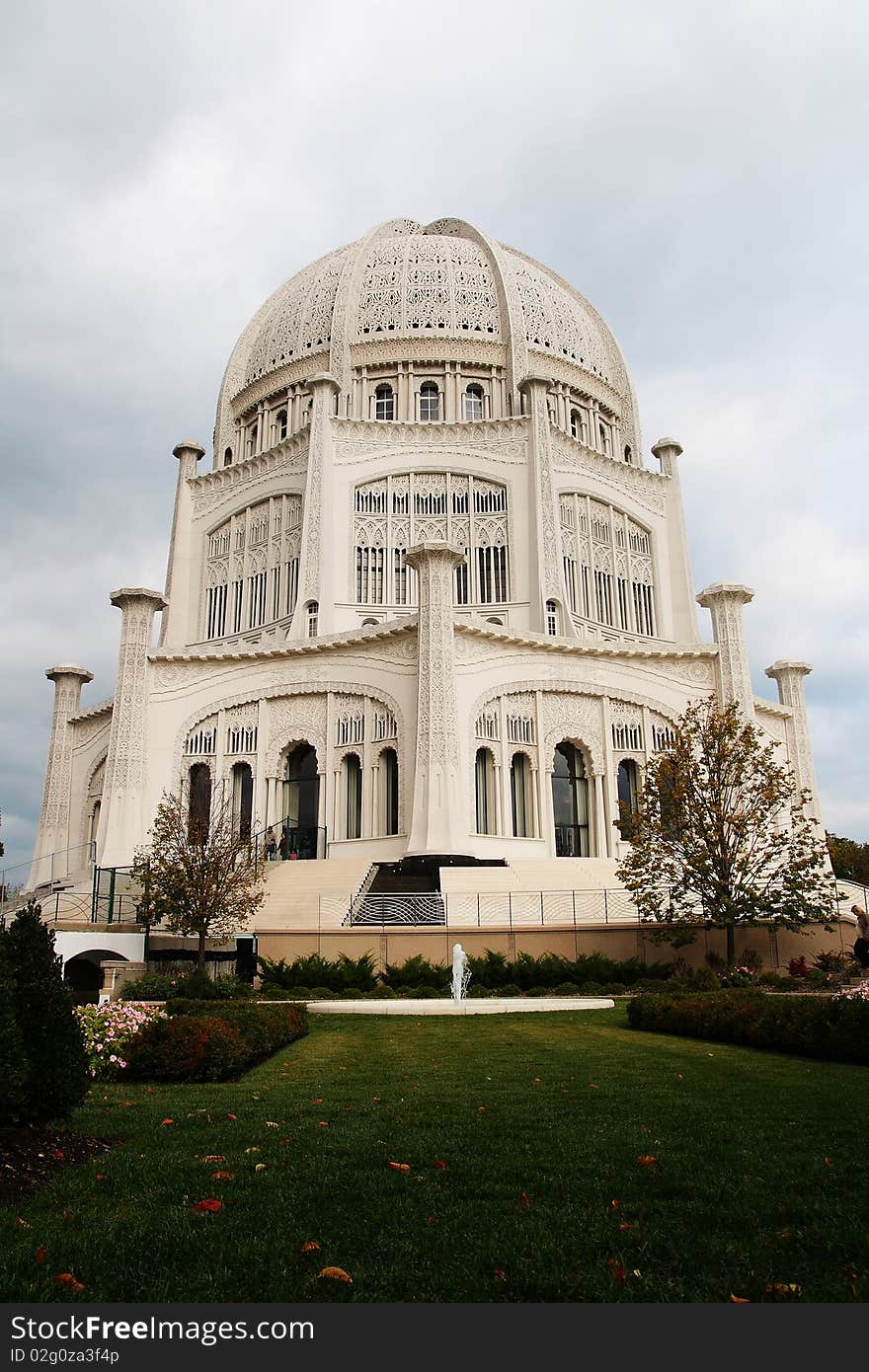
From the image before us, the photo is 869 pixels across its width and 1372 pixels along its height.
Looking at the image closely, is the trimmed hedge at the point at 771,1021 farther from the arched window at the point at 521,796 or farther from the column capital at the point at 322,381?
the column capital at the point at 322,381

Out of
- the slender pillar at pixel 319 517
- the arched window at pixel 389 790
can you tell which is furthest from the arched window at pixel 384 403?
the arched window at pixel 389 790

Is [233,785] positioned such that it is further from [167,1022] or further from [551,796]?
[167,1022]

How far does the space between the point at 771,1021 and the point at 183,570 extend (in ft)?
140

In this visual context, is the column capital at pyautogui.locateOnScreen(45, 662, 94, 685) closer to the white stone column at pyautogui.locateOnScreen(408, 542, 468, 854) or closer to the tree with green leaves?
the white stone column at pyautogui.locateOnScreen(408, 542, 468, 854)

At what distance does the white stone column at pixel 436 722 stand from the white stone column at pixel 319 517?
28.2 feet

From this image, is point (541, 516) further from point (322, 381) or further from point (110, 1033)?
point (110, 1033)

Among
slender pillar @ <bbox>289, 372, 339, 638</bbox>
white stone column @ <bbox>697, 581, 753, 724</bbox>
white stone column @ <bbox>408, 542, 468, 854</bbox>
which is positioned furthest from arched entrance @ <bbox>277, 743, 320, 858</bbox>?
white stone column @ <bbox>697, 581, 753, 724</bbox>

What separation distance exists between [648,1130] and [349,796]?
30678mm

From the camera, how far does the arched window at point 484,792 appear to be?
3666 cm

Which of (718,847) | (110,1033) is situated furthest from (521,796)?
(110,1033)

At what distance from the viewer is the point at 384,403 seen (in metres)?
52.5

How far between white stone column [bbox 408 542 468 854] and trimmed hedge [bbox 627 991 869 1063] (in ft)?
57.2

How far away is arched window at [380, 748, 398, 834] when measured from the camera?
36.6 meters

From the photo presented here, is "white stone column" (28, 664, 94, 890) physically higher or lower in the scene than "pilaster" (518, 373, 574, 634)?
lower
